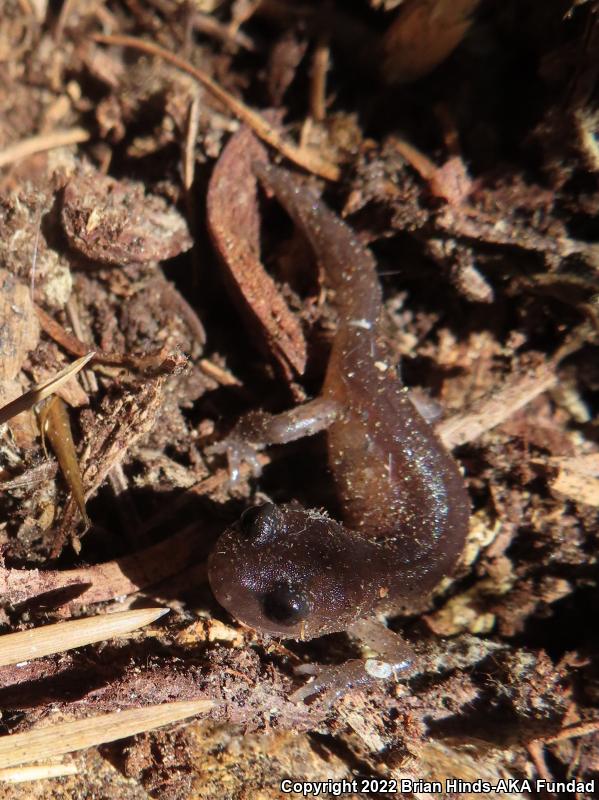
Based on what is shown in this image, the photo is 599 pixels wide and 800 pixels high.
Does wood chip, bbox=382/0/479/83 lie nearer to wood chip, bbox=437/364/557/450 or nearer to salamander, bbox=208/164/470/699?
salamander, bbox=208/164/470/699

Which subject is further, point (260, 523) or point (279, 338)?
point (279, 338)

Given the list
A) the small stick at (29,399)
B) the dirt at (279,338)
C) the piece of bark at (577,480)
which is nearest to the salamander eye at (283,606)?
the dirt at (279,338)

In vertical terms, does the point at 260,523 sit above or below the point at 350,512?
above

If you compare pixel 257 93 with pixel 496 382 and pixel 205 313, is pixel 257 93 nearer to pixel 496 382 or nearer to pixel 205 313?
pixel 205 313

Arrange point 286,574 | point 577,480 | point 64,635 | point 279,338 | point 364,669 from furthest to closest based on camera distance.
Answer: point 279,338 < point 577,480 < point 286,574 < point 364,669 < point 64,635

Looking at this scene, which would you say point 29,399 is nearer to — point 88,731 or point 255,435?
point 255,435

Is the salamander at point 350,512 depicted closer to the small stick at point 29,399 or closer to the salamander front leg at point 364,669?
the salamander front leg at point 364,669

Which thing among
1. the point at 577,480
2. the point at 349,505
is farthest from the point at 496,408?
the point at 349,505

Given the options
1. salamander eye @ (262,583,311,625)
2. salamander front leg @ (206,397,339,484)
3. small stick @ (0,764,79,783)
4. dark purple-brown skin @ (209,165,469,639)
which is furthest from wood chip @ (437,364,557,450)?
small stick @ (0,764,79,783)
